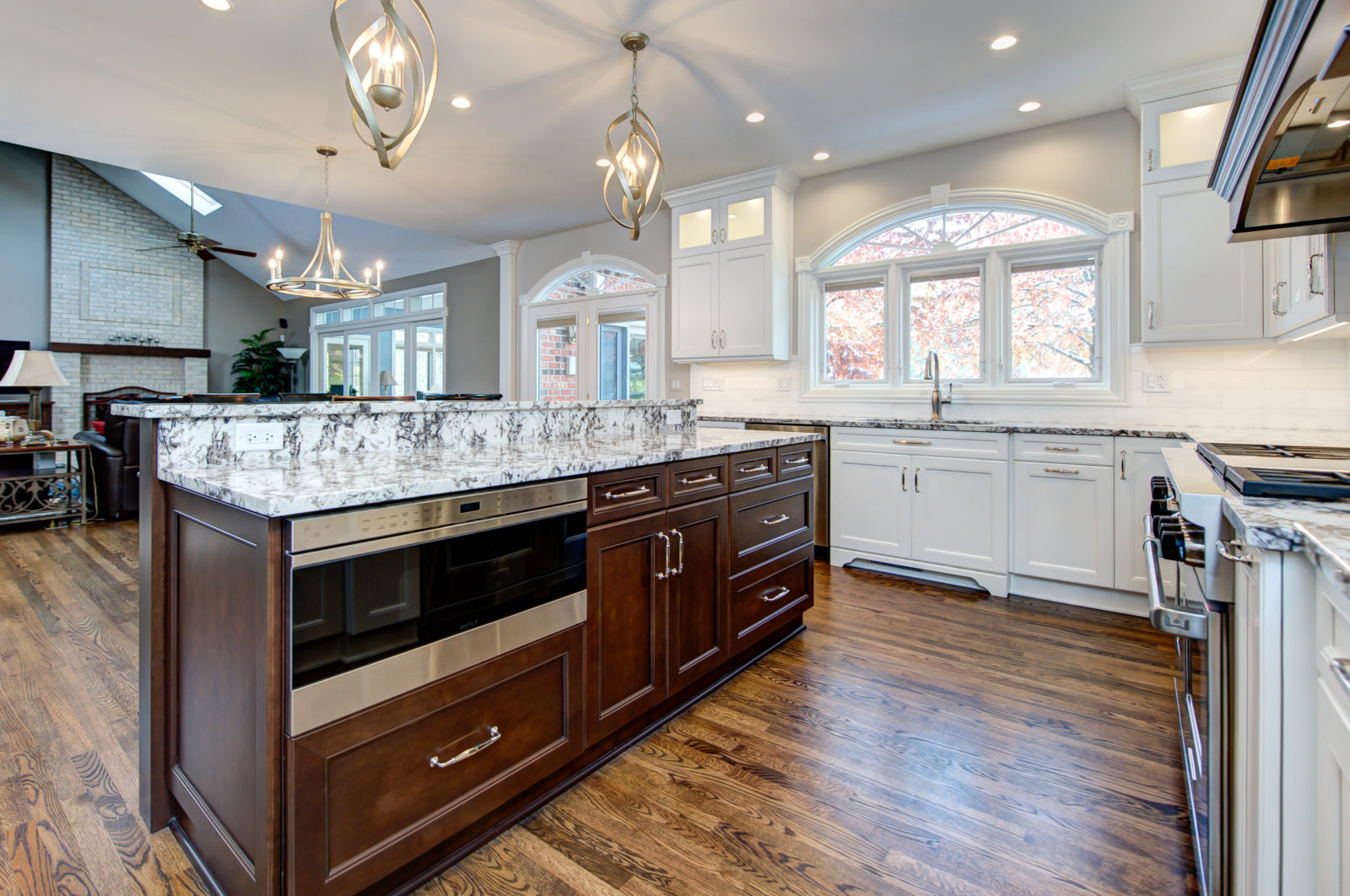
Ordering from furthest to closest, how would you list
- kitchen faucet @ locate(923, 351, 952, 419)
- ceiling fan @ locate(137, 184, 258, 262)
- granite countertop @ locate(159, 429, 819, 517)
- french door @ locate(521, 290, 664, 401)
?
1. ceiling fan @ locate(137, 184, 258, 262)
2. french door @ locate(521, 290, 664, 401)
3. kitchen faucet @ locate(923, 351, 952, 419)
4. granite countertop @ locate(159, 429, 819, 517)

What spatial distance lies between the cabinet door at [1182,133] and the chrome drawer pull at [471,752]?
4.00 meters

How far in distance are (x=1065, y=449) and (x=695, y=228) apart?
3.10m

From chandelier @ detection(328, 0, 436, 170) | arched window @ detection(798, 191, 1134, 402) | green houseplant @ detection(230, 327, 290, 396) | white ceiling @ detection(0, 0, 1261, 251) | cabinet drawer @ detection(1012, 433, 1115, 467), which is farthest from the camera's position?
green houseplant @ detection(230, 327, 290, 396)

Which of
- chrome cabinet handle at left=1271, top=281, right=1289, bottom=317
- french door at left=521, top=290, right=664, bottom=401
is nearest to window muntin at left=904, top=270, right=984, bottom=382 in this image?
chrome cabinet handle at left=1271, top=281, right=1289, bottom=317

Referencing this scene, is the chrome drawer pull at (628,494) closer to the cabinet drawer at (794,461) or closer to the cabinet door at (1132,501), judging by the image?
the cabinet drawer at (794,461)

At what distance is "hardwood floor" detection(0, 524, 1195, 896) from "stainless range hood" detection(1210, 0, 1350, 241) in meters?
1.57

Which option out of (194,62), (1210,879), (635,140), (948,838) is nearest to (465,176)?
(194,62)

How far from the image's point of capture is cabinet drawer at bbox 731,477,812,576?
246 cm

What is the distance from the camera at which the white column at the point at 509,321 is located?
664 centimetres

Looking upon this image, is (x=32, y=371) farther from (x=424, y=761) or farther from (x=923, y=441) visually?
(x=923, y=441)

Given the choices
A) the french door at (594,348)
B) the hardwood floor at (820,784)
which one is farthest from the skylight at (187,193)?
the hardwood floor at (820,784)

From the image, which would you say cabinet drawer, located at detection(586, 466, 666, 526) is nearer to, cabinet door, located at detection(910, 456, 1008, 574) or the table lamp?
cabinet door, located at detection(910, 456, 1008, 574)

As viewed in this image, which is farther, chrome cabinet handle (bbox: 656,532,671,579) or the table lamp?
the table lamp

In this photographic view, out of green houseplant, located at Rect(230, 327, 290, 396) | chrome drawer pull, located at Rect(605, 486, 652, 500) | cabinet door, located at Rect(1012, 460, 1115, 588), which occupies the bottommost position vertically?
cabinet door, located at Rect(1012, 460, 1115, 588)
